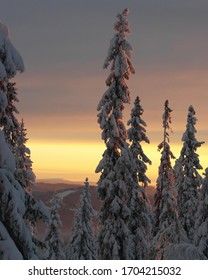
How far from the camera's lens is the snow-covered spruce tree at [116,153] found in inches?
1233

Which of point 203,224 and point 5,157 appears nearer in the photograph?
point 5,157

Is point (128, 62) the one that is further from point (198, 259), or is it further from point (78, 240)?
point (78, 240)

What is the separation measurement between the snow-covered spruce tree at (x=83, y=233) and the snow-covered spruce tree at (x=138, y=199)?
1194cm

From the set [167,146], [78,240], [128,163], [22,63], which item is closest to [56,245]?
[78,240]

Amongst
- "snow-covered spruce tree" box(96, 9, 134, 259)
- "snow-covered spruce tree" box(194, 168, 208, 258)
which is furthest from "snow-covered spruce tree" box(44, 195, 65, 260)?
"snow-covered spruce tree" box(194, 168, 208, 258)

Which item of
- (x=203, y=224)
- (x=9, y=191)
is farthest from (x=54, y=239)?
(x=9, y=191)

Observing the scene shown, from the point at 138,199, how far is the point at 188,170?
439 inches

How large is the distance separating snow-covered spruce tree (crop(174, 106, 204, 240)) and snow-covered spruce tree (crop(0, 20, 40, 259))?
1355 inches

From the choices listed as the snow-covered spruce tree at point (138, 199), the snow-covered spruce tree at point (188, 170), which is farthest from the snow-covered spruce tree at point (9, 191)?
the snow-covered spruce tree at point (188, 170)

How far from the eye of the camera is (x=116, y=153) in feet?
104

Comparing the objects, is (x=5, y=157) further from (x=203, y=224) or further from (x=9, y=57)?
(x=203, y=224)

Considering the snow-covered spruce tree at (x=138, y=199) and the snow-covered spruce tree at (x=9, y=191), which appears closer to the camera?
the snow-covered spruce tree at (x=9, y=191)

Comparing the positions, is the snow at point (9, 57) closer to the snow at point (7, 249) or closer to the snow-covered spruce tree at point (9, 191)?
the snow-covered spruce tree at point (9, 191)

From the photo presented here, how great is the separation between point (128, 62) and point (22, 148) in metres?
12.4
